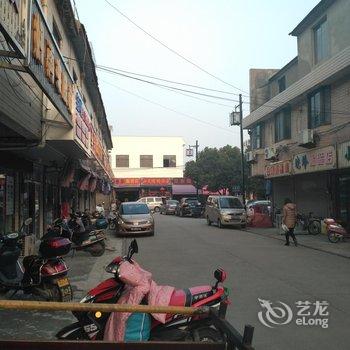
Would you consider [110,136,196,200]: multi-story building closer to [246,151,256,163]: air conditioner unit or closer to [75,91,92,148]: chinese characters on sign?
[246,151,256,163]: air conditioner unit

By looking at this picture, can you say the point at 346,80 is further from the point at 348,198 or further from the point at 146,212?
the point at 146,212

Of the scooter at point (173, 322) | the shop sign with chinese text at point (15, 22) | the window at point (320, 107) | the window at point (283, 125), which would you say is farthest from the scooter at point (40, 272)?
the window at point (283, 125)

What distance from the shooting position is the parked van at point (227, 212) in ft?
84.3

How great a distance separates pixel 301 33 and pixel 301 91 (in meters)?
3.63

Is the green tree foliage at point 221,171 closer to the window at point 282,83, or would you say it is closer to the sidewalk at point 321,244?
the window at point 282,83

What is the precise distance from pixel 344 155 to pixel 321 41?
23.7ft

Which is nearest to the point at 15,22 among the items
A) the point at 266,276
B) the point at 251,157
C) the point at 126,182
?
the point at 266,276

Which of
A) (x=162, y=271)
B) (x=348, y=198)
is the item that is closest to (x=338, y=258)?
(x=162, y=271)

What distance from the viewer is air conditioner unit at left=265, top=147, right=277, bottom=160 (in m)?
26.3

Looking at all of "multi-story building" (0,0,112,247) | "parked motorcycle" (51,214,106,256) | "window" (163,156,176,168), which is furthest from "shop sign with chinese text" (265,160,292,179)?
"window" (163,156,176,168)

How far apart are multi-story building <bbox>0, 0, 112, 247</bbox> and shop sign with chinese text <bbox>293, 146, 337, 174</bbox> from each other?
30.1 feet

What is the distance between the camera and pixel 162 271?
1120cm

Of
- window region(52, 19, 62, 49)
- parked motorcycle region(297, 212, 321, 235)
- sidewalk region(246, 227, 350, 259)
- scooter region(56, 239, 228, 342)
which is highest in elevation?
window region(52, 19, 62, 49)

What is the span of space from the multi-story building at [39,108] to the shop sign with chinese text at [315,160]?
9176 millimetres
